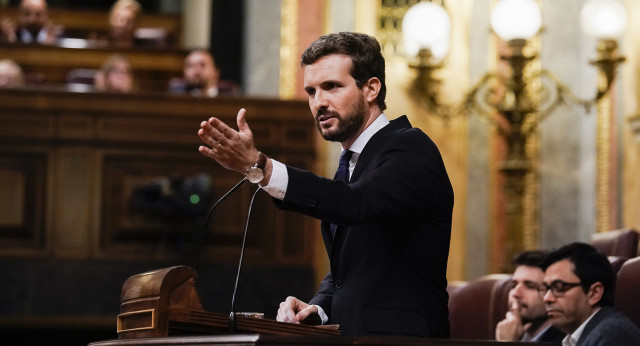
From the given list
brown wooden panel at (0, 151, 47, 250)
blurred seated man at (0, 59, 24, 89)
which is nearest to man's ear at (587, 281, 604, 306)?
brown wooden panel at (0, 151, 47, 250)

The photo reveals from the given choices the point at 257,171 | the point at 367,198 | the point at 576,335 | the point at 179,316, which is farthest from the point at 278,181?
the point at 576,335

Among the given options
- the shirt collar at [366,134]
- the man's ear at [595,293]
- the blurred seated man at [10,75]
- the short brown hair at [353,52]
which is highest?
the blurred seated man at [10,75]

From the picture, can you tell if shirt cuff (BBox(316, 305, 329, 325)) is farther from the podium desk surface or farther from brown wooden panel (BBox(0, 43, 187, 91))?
brown wooden panel (BBox(0, 43, 187, 91))

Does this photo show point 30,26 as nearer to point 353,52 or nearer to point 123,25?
point 123,25

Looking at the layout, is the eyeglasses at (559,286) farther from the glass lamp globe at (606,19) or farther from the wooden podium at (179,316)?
the glass lamp globe at (606,19)

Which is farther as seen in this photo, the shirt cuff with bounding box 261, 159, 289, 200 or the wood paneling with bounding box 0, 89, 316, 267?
the wood paneling with bounding box 0, 89, 316, 267

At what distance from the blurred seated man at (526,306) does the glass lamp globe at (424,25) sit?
298 centimetres

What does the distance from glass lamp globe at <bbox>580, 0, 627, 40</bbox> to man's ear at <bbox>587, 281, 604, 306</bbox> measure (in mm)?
3433

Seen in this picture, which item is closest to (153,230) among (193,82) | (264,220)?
(264,220)

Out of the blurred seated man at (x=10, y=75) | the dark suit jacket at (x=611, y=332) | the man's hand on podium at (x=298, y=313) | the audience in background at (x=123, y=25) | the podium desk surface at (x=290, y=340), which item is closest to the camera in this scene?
the podium desk surface at (x=290, y=340)

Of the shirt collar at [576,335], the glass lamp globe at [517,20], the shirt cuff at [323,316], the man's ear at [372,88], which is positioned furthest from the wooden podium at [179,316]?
the glass lamp globe at [517,20]

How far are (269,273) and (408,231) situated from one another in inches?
178

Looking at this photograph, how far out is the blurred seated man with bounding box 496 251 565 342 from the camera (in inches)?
174

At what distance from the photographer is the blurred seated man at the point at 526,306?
14.5ft
